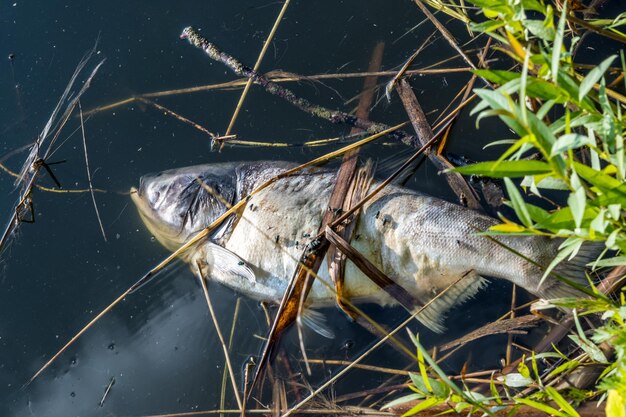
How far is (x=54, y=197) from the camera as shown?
4145 mm

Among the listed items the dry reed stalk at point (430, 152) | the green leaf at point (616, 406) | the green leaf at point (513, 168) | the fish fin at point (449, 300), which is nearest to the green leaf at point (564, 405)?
the green leaf at point (616, 406)

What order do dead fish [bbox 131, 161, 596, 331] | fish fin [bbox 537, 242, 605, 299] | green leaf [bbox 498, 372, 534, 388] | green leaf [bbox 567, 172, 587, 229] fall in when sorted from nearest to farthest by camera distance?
green leaf [bbox 567, 172, 587, 229]
green leaf [bbox 498, 372, 534, 388]
fish fin [bbox 537, 242, 605, 299]
dead fish [bbox 131, 161, 596, 331]

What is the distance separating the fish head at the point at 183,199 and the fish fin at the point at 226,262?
22cm

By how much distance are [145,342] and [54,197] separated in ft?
3.70

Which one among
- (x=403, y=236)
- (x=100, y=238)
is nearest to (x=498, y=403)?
(x=403, y=236)

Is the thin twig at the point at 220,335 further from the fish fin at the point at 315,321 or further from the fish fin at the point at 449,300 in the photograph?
the fish fin at the point at 449,300

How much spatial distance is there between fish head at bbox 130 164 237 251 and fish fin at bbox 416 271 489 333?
128 cm

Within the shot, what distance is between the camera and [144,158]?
410 centimetres

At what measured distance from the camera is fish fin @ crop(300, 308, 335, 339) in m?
3.47

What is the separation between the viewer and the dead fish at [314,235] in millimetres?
3033

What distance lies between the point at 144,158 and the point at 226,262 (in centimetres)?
101

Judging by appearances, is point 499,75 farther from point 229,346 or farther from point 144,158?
point 144,158

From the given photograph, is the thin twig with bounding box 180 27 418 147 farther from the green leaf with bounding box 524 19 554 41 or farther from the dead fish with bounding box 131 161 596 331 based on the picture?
the green leaf with bounding box 524 19 554 41

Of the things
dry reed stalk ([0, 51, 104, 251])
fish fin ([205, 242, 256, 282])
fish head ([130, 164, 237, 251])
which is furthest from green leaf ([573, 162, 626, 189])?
dry reed stalk ([0, 51, 104, 251])
